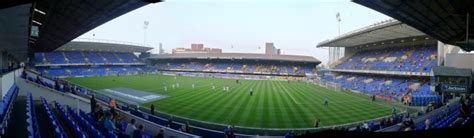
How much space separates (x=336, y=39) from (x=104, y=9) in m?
38.7

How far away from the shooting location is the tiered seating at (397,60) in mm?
34344

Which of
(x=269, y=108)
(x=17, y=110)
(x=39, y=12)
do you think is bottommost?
(x=269, y=108)

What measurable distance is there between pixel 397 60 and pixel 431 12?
2908cm

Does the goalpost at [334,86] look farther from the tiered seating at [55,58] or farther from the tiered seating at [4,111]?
the tiered seating at [55,58]

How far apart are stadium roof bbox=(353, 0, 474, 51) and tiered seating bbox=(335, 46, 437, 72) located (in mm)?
17993

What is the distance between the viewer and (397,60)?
3969 centimetres

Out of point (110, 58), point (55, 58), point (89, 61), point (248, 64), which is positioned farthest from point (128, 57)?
point (248, 64)

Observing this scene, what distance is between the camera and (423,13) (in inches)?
552

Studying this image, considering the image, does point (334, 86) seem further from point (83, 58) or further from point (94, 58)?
point (83, 58)

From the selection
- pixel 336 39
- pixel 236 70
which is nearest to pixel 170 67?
pixel 236 70

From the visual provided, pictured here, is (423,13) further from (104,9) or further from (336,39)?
(336,39)

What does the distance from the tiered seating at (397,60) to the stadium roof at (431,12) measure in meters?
18.0

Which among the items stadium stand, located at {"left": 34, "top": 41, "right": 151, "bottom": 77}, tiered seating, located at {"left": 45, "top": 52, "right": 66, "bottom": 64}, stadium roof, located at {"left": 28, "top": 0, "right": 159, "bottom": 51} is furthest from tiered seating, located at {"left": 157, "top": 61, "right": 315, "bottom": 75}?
stadium roof, located at {"left": 28, "top": 0, "right": 159, "bottom": 51}

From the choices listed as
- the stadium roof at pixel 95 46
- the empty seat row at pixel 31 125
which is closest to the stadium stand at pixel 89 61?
the stadium roof at pixel 95 46
